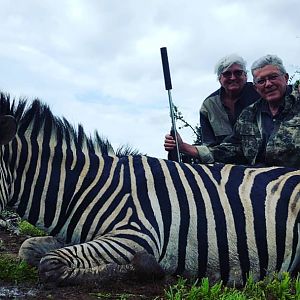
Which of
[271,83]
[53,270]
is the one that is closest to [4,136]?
[53,270]

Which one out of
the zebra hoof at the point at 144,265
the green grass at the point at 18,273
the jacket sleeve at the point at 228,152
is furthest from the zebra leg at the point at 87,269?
the jacket sleeve at the point at 228,152

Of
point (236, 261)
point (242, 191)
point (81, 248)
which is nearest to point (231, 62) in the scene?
point (242, 191)

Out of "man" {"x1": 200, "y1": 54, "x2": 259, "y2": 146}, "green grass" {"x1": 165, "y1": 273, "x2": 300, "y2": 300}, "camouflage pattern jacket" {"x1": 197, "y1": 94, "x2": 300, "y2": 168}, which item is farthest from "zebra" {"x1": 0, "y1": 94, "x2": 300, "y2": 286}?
"man" {"x1": 200, "y1": 54, "x2": 259, "y2": 146}

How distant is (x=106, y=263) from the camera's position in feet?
9.41

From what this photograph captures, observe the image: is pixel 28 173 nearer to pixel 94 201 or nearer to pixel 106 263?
pixel 94 201

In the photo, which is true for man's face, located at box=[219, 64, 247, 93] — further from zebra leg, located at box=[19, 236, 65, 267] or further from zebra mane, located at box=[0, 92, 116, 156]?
zebra leg, located at box=[19, 236, 65, 267]

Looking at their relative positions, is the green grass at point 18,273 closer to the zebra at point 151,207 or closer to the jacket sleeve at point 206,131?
the zebra at point 151,207

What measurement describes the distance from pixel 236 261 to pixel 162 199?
55 cm

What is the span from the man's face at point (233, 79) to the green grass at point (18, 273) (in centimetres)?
254

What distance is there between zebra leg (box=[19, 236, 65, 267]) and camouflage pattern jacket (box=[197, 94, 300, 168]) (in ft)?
5.54

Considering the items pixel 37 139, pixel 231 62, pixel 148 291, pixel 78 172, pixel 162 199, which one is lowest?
pixel 148 291

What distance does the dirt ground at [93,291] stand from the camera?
2643mm

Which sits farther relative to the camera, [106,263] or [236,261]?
[236,261]

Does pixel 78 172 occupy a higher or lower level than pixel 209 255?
higher
